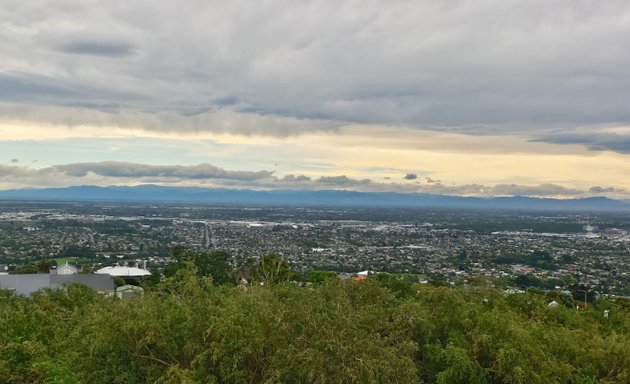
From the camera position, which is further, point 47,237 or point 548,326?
point 47,237

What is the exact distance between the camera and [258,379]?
Result: 13750mm

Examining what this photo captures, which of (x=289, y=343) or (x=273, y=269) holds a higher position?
(x=289, y=343)

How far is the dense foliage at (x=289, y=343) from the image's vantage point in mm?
13250

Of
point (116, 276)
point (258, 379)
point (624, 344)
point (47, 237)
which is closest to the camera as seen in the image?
point (258, 379)

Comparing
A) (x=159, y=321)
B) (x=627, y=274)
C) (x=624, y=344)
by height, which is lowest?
(x=627, y=274)

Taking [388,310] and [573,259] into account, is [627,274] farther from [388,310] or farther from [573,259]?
[388,310]

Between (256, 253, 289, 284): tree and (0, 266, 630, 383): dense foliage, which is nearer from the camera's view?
(0, 266, 630, 383): dense foliage

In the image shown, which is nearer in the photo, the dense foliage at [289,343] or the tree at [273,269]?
the dense foliage at [289,343]

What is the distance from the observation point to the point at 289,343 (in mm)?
14211

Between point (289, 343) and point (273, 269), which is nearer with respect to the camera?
point (289, 343)

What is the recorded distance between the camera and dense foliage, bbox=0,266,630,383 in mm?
13250

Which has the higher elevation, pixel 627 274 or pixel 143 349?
pixel 143 349

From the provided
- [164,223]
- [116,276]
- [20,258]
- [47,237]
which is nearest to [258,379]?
[116,276]

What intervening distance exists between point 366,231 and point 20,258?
6988 centimetres
